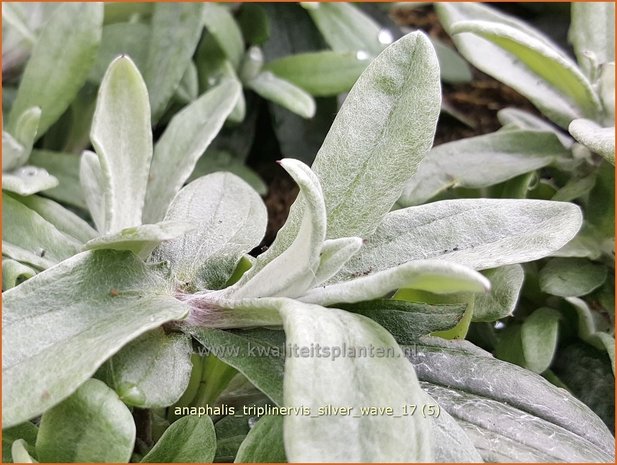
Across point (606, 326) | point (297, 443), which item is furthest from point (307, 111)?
point (297, 443)

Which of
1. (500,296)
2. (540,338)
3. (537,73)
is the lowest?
(540,338)

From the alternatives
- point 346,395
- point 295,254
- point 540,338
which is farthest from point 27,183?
point 540,338

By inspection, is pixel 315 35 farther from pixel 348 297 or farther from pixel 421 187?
pixel 348 297

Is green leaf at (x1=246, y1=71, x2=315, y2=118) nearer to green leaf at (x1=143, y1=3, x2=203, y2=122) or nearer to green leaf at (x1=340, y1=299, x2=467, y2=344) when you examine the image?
green leaf at (x1=143, y1=3, x2=203, y2=122)

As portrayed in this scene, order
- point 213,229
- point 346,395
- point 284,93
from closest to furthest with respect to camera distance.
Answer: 1. point 346,395
2. point 213,229
3. point 284,93

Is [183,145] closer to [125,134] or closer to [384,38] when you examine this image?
[125,134]

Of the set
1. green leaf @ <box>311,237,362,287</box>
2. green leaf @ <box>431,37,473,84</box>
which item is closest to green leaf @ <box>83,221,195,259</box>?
green leaf @ <box>311,237,362,287</box>

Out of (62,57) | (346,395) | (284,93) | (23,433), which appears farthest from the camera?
(284,93)
